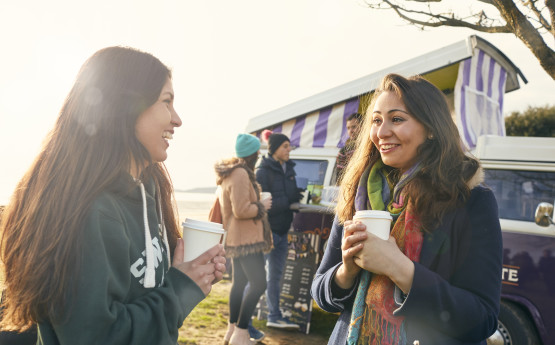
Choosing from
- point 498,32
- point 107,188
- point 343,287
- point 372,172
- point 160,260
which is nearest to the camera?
point 107,188

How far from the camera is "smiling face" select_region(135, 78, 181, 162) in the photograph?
1524mm

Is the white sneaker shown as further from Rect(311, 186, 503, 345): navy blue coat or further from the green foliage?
the green foliage

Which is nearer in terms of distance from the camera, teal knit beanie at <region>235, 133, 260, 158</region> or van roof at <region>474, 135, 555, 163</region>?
van roof at <region>474, 135, 555, 163</region>

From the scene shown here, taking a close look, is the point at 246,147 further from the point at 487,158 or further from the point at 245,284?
the point at 487,158

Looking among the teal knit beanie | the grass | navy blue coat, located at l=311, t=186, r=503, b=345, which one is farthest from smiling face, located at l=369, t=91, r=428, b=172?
the grass

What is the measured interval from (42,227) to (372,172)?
1.25 metres

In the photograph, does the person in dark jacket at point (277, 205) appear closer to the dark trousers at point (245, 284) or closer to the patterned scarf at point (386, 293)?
the dark trousers at point (245, 284)

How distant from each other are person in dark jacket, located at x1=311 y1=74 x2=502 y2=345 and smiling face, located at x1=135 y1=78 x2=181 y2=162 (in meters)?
0.73

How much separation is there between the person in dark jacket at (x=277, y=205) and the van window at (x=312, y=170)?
1.40 meters

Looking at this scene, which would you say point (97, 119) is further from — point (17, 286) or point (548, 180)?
point (548, 180)

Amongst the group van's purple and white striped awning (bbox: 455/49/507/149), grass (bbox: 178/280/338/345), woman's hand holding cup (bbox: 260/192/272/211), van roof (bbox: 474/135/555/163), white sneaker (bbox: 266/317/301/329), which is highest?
van's purple and white striped awning (bbox: 455/49/507/149)

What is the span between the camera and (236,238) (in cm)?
418

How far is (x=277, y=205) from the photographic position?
5.03 meters

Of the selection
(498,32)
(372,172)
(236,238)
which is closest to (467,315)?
(372,172)
